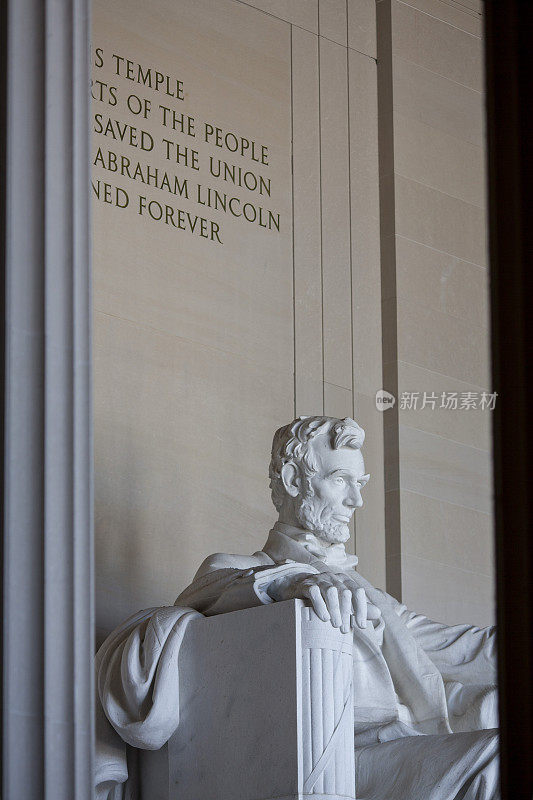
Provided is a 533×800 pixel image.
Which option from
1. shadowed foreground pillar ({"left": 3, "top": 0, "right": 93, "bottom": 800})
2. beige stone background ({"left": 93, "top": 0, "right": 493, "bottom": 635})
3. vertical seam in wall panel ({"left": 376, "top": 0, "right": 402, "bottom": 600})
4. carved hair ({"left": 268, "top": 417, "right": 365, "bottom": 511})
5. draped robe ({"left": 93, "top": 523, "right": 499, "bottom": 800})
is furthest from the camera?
vertical seam in wall panel ({"left": 376, "top": 0, "right": 402, "bottom": 600})

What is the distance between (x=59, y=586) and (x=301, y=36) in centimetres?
463

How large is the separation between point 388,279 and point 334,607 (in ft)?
11.1

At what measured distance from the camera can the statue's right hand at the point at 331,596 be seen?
14.3 ft

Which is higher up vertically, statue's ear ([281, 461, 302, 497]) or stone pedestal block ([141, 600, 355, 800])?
statue's ear ([281, 461, 302, 497])

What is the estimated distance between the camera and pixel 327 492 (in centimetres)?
527

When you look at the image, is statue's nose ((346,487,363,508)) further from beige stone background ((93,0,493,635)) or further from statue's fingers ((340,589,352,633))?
beige stone background ((93,0,493,635))

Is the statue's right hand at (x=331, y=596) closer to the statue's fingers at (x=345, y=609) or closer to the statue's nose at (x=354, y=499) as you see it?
the statue's fingers at (x=345, y=609)

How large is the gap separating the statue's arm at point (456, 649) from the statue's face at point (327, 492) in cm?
41

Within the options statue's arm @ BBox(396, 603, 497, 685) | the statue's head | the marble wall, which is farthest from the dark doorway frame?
the marble wall

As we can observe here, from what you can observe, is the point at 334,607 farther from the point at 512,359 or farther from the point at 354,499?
the point at 512,359

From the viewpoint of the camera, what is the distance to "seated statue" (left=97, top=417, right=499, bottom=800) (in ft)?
14.6

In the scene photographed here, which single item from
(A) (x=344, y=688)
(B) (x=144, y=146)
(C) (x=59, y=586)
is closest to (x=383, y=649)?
(A) (x=344, y=688)

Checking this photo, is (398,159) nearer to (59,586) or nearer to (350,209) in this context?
(350,209)

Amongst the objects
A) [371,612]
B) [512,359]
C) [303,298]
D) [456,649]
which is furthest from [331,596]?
[303,298]
